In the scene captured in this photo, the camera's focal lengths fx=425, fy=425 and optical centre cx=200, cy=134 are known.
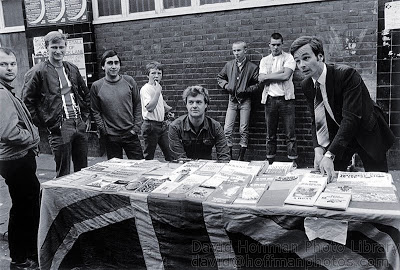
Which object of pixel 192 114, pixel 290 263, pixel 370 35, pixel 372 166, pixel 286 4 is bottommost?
pixel 290 263

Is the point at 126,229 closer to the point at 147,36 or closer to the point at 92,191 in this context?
Answer: the point at 92,191

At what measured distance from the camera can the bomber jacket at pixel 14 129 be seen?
11.5 ft

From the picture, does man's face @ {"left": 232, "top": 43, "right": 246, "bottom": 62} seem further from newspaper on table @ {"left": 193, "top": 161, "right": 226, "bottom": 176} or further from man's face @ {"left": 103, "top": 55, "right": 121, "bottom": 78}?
newspaper on table @ {"left": 193, "top": 161, "right": 226, "bottom": 176}

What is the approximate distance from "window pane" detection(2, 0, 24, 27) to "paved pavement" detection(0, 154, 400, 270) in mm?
2978

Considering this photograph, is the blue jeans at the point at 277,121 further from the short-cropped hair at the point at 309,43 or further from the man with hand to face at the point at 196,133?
the short-cropped hair at the point at 309,43

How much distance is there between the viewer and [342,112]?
346 centimetres

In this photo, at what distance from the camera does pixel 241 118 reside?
696 cm

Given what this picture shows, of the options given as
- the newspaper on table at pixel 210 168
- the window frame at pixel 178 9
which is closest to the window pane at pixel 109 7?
the window frame at pixel 178 9

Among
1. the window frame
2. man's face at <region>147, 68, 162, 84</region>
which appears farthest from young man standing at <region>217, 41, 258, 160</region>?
man's face at <region>147, 68, 162, 84</region>

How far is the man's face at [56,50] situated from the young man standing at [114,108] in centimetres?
53

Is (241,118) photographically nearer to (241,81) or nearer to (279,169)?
(241,81)

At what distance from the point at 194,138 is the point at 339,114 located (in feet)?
4.58

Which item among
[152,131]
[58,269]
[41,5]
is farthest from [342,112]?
[41,5]

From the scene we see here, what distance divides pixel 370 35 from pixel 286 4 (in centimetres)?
136
